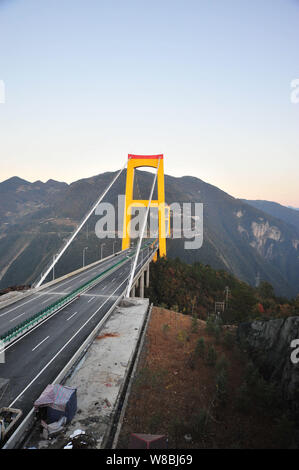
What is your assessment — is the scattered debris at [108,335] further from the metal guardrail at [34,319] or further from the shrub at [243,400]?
the shrub at [243,400]

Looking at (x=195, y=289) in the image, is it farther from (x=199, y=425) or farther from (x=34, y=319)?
(x=199, y=425)

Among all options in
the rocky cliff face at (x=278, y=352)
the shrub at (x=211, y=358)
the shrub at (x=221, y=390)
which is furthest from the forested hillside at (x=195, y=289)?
the shrub at (x=221, y=390)

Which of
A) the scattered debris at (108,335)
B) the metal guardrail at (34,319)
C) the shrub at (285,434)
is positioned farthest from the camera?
the scattered debris at (108,335)

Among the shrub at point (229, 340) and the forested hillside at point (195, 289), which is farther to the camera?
the forested hillside at point (195, 289)

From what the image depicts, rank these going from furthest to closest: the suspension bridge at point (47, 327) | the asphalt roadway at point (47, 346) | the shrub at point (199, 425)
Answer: the suspension bridge at point (47, 327) → the asphalt roadway at point (47, 346) → the shrub at point (199, 425)

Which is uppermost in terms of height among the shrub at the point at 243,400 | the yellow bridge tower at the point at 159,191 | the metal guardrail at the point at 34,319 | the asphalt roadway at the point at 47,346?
the yellow bridge tower at the point at 159,191
